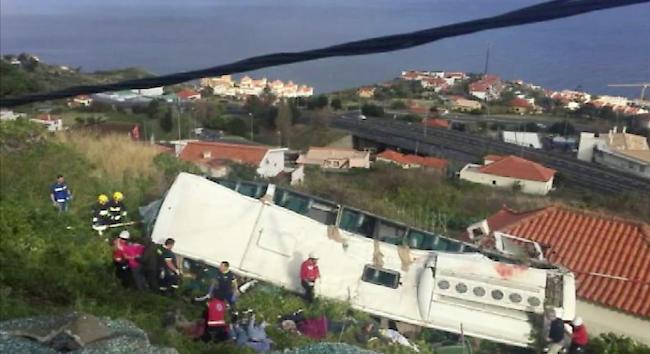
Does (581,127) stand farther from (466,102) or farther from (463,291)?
(463,291)

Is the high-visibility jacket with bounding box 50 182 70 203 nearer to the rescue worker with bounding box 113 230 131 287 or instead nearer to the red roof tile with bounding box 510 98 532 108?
the rescue worker with bounding box 113 230 131 287

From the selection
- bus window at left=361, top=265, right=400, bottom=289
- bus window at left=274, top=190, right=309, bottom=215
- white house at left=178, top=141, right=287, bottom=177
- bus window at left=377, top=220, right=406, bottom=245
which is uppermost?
bus window at left=274, top=190, right=309, bottom=215

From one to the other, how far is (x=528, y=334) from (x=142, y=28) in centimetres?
7981

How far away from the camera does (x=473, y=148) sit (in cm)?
3272

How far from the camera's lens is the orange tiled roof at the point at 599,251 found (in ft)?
26.9

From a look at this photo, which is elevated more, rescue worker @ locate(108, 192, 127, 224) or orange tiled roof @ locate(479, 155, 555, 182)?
rescue worker @ locate(108, 192, 127, 224)

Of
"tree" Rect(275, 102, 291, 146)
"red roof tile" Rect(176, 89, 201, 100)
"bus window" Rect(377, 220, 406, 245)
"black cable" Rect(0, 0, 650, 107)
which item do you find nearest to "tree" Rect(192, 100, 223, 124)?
"red roof tile" Rect(176, 89, 201, 100)

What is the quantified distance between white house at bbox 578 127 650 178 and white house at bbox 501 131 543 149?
3120 mm

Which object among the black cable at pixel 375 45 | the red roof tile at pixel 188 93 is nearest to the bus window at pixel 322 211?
the black cable at pixel 375 45

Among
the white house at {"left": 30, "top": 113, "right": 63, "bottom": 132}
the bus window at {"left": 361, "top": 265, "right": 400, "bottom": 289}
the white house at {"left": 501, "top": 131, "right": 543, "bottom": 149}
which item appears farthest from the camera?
the white house at {"left": 501, "top": 131, "right": 543, "bottom": 149}

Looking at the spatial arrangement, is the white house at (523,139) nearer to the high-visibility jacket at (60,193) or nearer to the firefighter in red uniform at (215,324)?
the high-visibility jacket at (60,193)

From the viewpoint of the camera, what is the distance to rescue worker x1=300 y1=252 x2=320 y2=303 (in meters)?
6.27

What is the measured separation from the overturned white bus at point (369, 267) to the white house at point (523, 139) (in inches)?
1176

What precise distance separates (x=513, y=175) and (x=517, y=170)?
430mm
